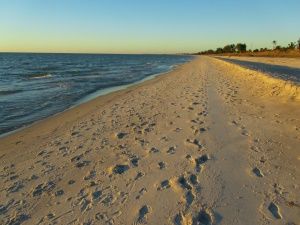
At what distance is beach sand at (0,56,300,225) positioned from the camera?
10.2 feet

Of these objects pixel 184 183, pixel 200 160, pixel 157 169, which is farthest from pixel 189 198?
pixel 200 160

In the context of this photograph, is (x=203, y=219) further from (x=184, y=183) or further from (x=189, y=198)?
(x=184, y=183)

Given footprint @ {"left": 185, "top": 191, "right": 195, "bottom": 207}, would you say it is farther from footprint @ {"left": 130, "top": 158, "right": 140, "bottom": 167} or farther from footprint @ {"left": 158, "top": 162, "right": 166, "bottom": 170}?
footprint @ {"left": 130, "top": 158, "right": 140, "bottom": 167}

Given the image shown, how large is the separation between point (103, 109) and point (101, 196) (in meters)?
5.98

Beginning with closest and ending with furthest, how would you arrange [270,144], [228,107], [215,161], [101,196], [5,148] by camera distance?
[101,196], [215,161], [270,144], [5,148], [228,107]

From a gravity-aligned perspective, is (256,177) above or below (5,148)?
above

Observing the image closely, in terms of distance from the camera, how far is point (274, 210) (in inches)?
120

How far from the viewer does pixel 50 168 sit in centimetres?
442

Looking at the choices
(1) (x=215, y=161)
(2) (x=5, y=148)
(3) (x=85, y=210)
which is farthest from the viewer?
(2) (x=5, y=148)

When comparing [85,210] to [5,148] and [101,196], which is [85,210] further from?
[5,148]

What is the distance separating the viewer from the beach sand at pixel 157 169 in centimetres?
310

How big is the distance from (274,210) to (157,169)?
74.0 inches

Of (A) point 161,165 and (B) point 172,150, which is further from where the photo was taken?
(B) point 172,150

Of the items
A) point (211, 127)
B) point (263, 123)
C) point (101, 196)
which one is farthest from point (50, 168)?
point (263, 123)
